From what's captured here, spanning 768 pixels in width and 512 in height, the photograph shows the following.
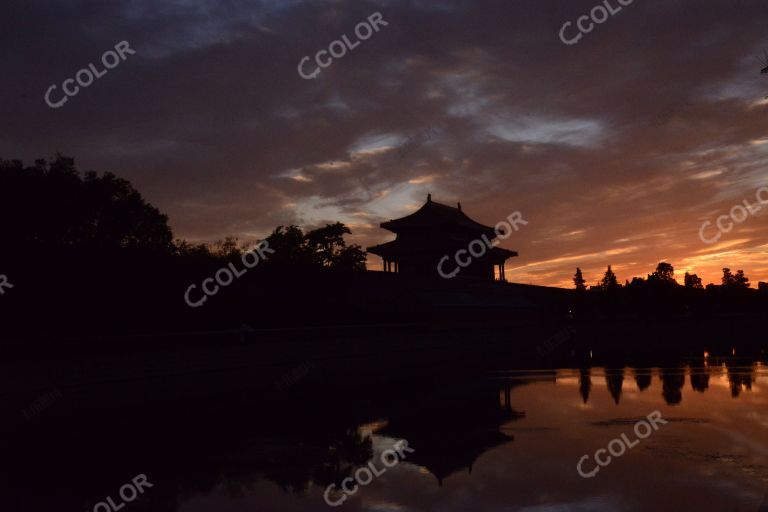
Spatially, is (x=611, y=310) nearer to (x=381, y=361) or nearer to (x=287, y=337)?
(x=381, y=361)

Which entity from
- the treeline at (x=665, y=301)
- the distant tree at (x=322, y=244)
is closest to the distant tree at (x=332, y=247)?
the distant tree at (x=322, y=244)

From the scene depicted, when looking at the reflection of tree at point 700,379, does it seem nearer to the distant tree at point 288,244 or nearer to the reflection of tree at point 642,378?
the reflection of tree at point 642,378

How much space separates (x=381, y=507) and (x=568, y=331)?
2144 inches

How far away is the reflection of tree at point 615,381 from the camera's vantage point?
72.1ft

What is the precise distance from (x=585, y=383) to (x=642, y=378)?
110 inches

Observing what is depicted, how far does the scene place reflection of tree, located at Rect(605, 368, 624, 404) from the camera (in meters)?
22.0

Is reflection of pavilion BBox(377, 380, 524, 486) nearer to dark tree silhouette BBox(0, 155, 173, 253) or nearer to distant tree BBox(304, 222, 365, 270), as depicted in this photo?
dark tree silhouette BBox(0, 155, 173, 253)

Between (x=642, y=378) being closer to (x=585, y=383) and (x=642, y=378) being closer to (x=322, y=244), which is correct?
(x=585, y=383)

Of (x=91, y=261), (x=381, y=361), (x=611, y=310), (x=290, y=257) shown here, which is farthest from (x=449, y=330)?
(x=611, y=310)

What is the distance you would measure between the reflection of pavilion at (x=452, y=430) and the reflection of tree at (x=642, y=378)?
18.2 ft

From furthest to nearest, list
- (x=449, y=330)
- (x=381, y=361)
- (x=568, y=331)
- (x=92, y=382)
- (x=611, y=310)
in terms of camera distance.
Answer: (x=611, y=310) < (x=568, y=331) < (x=449, y=330) < (x=381, y=361) < (x=92, y=382)

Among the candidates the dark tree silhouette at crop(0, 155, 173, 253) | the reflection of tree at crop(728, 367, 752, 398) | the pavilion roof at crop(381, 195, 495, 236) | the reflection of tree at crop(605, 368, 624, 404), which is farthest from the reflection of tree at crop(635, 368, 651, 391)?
the pavilion roof at crop(381, 195, 495, 236)

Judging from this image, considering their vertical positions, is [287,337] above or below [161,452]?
above

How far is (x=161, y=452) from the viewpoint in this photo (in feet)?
44.4
